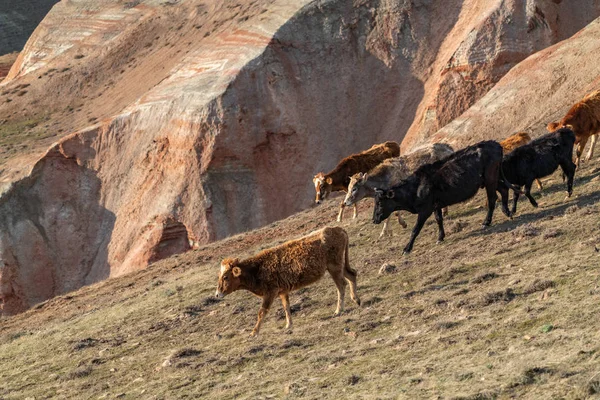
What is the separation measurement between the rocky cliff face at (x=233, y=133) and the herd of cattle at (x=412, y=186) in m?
14.9

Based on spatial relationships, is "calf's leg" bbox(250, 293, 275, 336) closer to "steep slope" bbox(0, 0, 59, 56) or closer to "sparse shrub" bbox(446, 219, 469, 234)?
"sparse shrub" bbox(446, 219, 469, 234)

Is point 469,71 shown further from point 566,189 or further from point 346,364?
point 346,364

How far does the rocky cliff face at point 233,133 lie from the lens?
136ft

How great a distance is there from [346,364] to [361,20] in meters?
33.0

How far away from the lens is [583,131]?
2452 centimetres

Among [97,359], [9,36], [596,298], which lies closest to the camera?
[596,298]

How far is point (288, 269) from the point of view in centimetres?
1684

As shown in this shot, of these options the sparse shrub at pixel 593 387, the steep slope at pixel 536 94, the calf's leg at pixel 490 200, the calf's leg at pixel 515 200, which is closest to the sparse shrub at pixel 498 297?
the sparse shrub at pixel 593 387

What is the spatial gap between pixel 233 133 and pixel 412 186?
22134 mm

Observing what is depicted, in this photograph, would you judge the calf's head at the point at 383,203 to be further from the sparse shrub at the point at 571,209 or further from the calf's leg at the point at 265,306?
the calf's leg at the point at 265,306

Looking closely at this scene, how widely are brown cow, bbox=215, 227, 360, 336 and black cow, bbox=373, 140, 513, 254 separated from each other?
3.84m

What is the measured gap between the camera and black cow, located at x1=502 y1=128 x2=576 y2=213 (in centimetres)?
2172

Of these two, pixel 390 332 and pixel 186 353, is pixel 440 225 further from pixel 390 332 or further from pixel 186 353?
pixel 186 353

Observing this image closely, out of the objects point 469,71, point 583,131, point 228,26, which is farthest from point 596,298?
point 228,26
